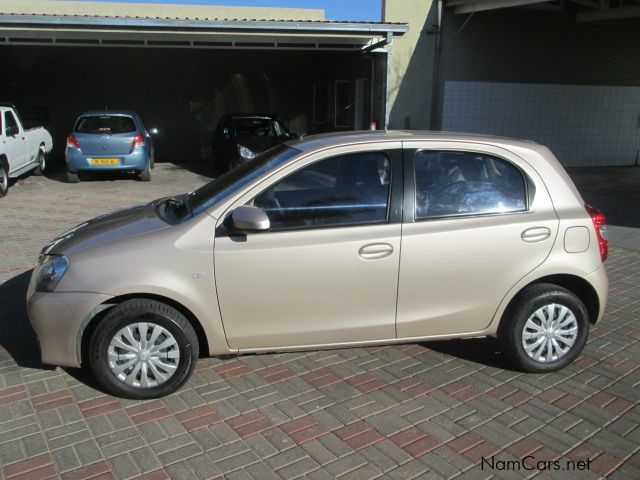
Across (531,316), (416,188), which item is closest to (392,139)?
(416,188)

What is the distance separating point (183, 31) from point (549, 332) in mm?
10629

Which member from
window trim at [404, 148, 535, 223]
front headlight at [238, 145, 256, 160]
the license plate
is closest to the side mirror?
window trim at [404, 148, 535, 223]

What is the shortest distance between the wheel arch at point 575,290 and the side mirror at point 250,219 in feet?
5.75

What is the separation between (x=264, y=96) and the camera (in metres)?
20.2

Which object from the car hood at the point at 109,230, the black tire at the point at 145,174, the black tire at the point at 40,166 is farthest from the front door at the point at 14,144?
the car hood at the point at 109,230

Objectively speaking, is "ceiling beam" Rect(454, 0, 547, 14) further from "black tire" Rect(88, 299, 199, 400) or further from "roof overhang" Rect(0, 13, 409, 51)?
"black tire" Rect(88, 299, 199, 400)

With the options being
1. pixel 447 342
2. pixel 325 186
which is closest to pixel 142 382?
pixel 325 186

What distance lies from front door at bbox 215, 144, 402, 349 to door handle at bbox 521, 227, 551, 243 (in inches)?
34.4

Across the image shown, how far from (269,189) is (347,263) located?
26.7 inches

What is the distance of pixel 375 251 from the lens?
3537 millimetres

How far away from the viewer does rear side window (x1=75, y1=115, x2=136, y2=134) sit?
12258 millimetres

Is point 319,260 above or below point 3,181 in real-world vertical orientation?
above

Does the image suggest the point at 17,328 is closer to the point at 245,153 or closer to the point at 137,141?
the point at 245,153

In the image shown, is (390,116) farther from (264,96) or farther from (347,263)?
(347,263)
